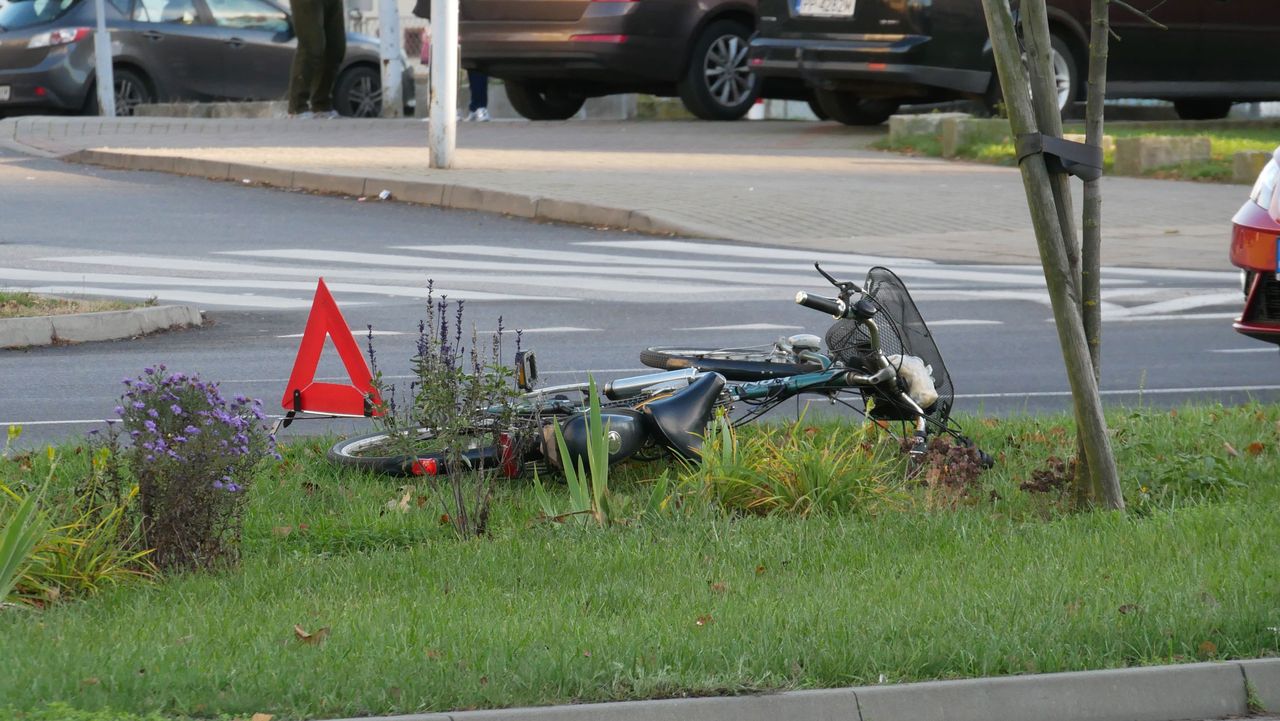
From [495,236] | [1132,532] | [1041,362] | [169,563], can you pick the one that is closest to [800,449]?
[1132,532]

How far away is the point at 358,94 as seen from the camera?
26.3 meters

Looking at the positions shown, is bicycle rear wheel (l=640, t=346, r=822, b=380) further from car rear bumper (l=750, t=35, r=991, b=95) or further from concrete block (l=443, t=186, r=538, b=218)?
car rear bumper (l=750, t=35, r=991, b=95)

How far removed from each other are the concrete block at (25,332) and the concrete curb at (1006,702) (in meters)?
6.59

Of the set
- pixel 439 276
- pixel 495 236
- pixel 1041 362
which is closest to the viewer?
pixel 1041 362

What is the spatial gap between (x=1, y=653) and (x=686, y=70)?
683 inches

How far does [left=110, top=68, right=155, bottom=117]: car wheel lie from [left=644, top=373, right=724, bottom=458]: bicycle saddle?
18.9 meters

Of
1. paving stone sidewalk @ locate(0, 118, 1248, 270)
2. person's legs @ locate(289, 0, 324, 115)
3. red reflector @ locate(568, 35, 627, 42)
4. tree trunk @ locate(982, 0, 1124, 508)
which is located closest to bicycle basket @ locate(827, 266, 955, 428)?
tree trunk @ locate(982, 0, 1124, 508)

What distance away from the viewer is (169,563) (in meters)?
5.46

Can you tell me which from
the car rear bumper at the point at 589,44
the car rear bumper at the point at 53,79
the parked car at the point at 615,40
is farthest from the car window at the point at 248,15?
the car rear bumper at the point at 589,44

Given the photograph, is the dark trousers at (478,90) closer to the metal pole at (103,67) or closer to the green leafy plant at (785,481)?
the metal pole at (103,67)

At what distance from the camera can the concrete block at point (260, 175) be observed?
17266mm

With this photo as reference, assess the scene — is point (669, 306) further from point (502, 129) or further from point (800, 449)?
point (502, 129)

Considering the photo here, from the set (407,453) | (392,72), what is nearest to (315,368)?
(407,453)

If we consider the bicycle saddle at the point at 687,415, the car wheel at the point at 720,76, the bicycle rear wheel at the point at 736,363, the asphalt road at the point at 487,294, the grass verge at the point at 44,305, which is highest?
the car wheel at the point at 720,76
